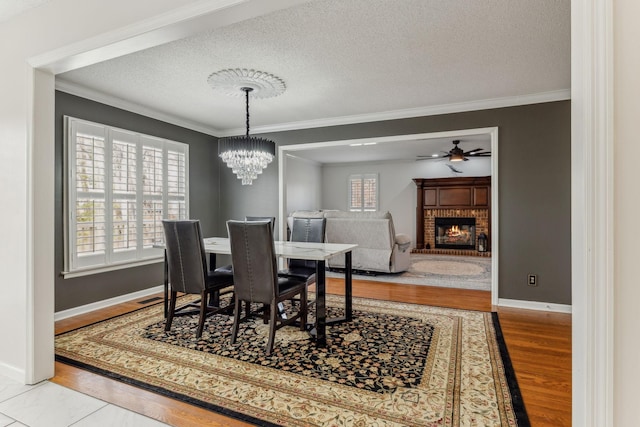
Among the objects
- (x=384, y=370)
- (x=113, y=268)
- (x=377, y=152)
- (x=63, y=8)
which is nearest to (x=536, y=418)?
(x=384, y=370)

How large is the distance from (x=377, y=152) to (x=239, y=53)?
18.7 ft

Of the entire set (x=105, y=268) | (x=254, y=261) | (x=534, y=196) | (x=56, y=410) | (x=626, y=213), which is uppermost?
(x=534, y=196)

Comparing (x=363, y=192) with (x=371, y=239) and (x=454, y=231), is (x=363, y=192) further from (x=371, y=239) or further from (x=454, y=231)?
(x=371, y=239)

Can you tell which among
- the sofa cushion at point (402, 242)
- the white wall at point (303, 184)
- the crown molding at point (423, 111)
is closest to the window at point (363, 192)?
the white wall at point (303, 184)

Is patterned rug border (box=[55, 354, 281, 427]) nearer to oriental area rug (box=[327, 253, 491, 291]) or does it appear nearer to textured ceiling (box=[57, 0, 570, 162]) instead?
textured ceiling (box=[57, 0, 570, 162])

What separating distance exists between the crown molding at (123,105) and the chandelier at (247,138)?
1.50m

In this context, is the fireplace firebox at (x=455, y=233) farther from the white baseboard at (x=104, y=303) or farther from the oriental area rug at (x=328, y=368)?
the white baseboard at (x=104, y=303)

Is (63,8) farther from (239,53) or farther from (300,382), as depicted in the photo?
(300,382)

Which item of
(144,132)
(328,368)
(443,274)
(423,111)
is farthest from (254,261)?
(443,274)

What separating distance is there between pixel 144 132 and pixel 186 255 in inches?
89.8

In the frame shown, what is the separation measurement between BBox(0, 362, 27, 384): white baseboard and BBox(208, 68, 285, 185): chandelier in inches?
90.6

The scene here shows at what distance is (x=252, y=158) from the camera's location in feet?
11.4

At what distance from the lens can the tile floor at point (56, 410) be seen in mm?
1852

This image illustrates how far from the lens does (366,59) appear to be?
9.71ft
